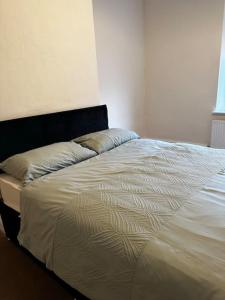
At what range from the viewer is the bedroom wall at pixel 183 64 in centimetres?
322

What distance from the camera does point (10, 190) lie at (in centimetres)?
177

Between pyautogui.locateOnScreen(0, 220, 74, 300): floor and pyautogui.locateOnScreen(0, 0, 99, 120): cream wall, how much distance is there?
115 cm

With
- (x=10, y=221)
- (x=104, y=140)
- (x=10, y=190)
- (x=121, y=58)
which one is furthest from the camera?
(x=121, y=58)

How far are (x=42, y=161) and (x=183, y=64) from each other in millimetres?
2705

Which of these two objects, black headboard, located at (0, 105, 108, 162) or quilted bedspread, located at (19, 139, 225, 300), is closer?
quilted bedspread, located at (19, 139, 225, 300)

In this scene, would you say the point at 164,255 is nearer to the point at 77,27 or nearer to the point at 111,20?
the point at 77,27

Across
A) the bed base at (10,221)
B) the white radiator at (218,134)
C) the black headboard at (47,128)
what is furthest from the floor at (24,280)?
the white radiator at (218,134)

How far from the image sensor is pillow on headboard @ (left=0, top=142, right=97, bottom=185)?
1722 mm

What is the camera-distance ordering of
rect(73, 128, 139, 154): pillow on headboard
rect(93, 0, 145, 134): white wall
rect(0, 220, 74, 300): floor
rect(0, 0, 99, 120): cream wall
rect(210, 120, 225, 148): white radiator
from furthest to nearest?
rect(210, 120, 225, 148): white radiator, rect(93, 0, 145, 134): white wall, rect(73, 128, 139, 154): pillow on headboard, rect(0, 0, 99, 120): cream wall, rect(0, 220, 74, 300): floor

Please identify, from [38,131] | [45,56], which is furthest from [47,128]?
[45,56]

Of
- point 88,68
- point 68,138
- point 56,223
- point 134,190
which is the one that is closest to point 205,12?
point 88,68

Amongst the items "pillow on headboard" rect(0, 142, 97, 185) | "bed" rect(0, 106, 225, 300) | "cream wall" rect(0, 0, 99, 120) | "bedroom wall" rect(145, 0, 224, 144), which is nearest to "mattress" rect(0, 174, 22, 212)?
"pillow on headboard" rect(0, 142, 97, 185)

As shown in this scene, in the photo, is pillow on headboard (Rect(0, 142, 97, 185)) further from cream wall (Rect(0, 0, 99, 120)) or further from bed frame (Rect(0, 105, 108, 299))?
cream wall (Rect(0, 0, 99, 120))

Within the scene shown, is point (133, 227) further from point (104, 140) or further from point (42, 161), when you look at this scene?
point (104, 140)
